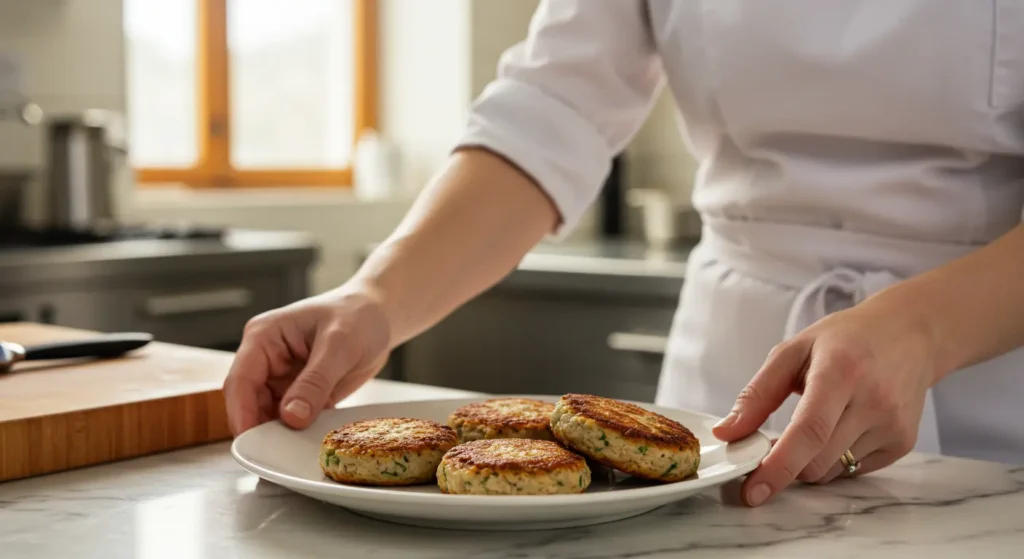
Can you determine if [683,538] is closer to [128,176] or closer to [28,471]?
[28,471]

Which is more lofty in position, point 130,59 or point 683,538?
point 130,59

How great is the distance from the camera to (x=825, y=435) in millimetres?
700

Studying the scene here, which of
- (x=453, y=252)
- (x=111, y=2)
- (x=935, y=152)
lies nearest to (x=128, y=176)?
(x=111, y=2)

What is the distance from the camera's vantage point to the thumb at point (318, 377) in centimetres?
79

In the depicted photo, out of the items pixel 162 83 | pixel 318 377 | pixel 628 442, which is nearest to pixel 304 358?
pixel 318 377

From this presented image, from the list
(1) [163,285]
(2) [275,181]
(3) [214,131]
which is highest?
(3) [214,131]

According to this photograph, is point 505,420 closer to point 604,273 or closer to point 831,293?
point 831,293

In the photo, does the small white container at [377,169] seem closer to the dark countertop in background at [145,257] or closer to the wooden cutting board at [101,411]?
the dark countertop in background at [145,257]

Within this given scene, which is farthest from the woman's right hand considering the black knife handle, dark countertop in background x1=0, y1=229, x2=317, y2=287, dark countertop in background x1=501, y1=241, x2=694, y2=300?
dark countertop in background x1=501, y1=241, x2=694, y2=300

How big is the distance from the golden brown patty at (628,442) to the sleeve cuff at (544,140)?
455mm

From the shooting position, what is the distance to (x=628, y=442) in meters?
0.65

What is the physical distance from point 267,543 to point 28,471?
26 cm

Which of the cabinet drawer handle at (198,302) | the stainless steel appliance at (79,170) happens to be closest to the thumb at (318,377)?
the cabinet drawer handle at (198,302)

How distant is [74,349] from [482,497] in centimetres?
56
